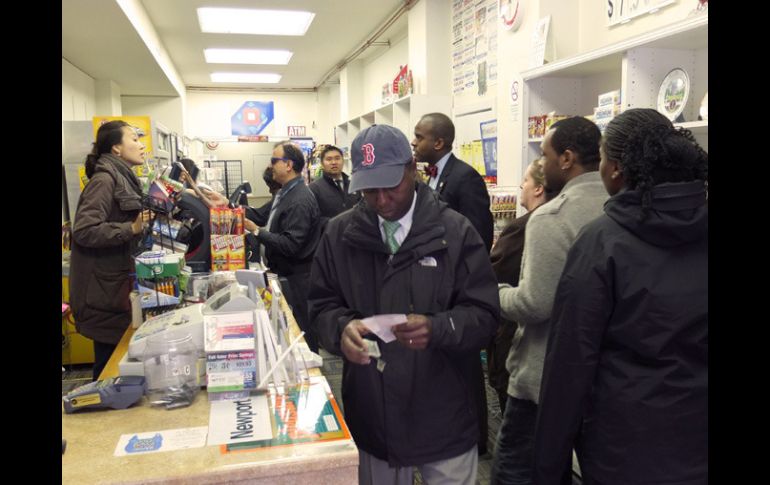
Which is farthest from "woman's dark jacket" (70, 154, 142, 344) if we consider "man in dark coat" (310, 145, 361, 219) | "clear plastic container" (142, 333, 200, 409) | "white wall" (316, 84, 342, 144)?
"white wall" (316, 84, 342, 144)

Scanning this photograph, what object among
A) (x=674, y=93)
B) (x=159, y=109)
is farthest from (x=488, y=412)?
(x=159, y=109)

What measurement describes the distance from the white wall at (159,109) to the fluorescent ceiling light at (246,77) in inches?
39.4

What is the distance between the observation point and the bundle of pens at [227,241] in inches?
130

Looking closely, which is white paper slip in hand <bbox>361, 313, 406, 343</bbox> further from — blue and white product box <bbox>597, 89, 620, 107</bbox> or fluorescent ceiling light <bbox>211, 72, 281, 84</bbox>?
fluorescent ceiling light <bbox>211, 72, 281, 84</bbox>

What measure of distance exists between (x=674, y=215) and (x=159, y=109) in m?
10.5

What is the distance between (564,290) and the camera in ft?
5.03

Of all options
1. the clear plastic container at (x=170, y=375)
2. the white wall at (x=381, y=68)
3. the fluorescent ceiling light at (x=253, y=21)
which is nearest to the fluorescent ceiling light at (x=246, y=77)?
the white wall at (x=381, y=68)

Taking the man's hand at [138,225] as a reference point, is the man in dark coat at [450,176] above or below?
above

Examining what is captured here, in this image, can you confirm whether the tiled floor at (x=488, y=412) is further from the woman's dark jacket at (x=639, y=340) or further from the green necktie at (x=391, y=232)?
the green necktie at (x=391, y=232)

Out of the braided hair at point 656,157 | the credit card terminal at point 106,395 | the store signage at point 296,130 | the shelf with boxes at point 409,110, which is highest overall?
the store signage at point 296,130

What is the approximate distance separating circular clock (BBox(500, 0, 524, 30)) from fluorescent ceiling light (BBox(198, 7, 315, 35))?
9.96 ft

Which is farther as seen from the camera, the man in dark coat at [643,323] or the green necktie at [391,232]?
the green necktie at [391,232]

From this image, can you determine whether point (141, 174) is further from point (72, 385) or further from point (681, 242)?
point (681, 242)
